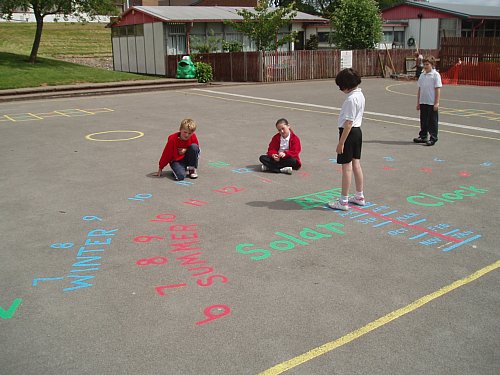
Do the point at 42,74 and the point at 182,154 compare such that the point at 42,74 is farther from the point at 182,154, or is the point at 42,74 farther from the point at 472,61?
the point at 472,61

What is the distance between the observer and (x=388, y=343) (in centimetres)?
346

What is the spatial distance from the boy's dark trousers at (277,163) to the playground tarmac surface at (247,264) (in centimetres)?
14

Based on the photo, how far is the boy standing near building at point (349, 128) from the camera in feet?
19.5

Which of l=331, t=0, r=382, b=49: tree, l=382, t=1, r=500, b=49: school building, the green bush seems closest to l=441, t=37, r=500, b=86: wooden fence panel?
l=331, t=0, r=382, b=49: tree

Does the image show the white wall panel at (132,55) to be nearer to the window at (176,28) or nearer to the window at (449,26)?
the window at (176,28)

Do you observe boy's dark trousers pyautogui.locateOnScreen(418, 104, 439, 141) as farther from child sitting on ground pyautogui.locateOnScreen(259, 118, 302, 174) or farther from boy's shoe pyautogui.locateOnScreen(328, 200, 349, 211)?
boy's shoe pyautogui.locateOnScreen(328, 200, 349, 211)

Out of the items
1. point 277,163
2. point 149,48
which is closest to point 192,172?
point 277,163

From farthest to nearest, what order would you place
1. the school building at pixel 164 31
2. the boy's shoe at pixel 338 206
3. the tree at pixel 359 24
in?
1. the tree at pixel 359 24
2. the school building at pixel 164 31
3. the boy's shoe at pixel 338 206

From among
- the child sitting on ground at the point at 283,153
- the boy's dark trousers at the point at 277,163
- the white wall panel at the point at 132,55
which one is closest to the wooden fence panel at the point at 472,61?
the white wall panel at the point at 132,55

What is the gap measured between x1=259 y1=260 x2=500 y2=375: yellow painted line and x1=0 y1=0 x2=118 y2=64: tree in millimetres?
27096

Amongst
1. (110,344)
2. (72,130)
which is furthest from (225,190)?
(72,130)

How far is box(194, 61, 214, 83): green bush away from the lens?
88.8 ft

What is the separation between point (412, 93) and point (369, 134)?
35.4 feet

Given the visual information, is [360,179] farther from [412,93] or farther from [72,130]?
[412,93]
